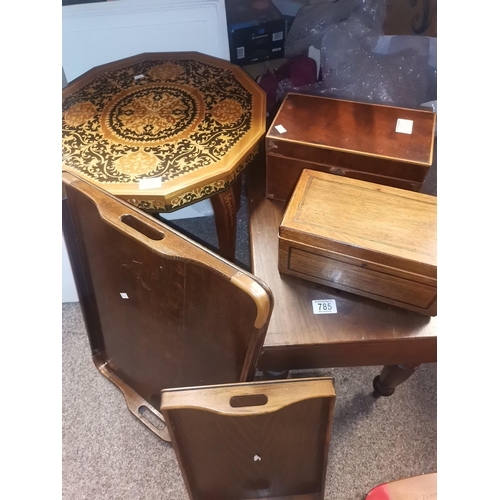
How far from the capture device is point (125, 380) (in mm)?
1034

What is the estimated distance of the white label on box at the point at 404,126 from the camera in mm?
850

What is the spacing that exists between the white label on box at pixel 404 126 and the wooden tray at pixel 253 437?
1.70ft

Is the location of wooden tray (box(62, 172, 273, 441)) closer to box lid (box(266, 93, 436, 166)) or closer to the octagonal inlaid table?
the octagonal inlaid table

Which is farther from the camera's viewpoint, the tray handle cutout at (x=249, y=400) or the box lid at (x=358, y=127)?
the box lid at (x=358, y=127)

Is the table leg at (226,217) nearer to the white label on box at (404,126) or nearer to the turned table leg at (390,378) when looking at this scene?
the white label on box at (404,126)

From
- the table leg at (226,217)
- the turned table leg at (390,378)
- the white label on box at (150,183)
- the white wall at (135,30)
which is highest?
the white wall at (135,30)

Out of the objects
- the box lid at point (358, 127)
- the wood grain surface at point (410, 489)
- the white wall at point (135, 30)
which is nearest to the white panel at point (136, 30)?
the white wall at point (135, 30)

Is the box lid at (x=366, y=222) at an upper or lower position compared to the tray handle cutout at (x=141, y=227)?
lower

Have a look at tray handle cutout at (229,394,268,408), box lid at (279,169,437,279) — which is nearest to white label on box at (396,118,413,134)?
box lid at (279,169,437,279)

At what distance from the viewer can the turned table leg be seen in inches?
36.8

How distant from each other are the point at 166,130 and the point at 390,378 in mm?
743

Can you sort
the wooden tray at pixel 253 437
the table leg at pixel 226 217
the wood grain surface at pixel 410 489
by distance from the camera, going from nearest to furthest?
the wooden tray at pixel 253 437, the wood grain surface at pixel 410 489, the table leg at pixel 226 217

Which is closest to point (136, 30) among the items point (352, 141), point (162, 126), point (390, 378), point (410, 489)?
point (162, 126)

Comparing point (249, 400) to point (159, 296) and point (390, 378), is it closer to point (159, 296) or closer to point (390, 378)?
point (159, 296)
